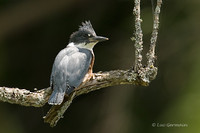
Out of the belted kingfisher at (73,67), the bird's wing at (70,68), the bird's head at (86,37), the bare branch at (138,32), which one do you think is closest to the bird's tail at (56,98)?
the belted kingfisher at (73,67)

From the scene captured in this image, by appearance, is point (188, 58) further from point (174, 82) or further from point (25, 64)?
point (25, 64)

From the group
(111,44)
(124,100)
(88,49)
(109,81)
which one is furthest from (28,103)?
(111,44)

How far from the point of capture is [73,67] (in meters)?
4.83

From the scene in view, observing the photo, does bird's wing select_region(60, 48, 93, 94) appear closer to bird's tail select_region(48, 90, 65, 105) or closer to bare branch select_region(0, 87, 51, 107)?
bird's tail select_region(48, 90, 65, 105)

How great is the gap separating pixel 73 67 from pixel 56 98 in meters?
0.63

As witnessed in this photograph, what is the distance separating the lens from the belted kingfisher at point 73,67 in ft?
14.9

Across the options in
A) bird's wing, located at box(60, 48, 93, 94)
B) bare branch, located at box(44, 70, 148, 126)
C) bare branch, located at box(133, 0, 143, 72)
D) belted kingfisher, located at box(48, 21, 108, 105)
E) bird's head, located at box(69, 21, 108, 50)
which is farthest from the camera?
bird's head, located at box(69, 21, 108, 50)

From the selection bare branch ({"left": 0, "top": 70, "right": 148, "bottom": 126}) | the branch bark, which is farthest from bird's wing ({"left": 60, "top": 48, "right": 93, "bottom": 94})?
bare branch ({"left": 0, "top": 70, "right": 148, "bottom": 126})

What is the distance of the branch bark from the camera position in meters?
4.06

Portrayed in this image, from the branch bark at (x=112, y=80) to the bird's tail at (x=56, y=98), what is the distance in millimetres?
114

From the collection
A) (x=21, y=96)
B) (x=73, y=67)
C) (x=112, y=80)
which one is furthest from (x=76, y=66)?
(x=21, y=96)

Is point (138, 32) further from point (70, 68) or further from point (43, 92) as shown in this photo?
point (43, 92)

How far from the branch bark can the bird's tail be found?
0.11 metres

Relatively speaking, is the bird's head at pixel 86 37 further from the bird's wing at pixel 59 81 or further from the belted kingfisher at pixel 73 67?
the bird's wing at pixel 59 81
